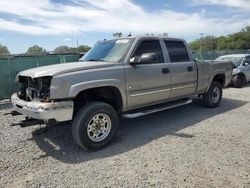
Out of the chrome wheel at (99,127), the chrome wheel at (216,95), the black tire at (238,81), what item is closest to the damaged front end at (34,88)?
the chrome wheel at (99,127)

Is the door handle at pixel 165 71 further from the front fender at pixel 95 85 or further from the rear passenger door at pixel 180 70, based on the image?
the front fender at pixel 95 85

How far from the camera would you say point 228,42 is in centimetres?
7594

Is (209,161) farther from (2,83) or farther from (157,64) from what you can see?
(2,83)

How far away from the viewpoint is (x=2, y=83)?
9297 millimetres

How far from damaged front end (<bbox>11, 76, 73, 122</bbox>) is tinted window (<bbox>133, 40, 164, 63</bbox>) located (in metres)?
1.86

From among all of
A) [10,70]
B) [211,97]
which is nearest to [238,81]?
[211,97]

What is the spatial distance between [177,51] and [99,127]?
9.46ft

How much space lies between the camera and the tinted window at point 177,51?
6.14 metres

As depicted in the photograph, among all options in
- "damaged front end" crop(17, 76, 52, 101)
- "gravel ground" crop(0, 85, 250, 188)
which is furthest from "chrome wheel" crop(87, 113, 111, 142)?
"damaged front end" crop(17, 76, 52, 101)

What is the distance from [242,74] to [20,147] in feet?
35.3

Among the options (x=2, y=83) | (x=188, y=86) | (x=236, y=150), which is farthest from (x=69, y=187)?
(x=2, y=83)

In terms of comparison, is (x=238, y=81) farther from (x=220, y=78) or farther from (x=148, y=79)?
(x=148, y=79)

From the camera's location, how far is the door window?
6.13 metres

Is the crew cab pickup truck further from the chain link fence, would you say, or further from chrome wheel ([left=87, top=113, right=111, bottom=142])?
the chain link fence
